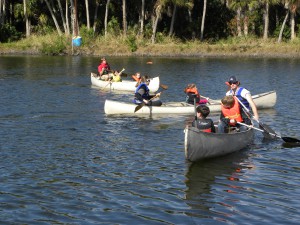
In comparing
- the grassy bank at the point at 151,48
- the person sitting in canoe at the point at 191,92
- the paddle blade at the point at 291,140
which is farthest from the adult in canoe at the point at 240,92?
the grassy bank at the point at 151,48

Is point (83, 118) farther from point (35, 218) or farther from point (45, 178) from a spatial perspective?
point (35, 218)

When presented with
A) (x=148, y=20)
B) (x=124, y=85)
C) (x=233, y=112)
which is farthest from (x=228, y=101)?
(x=148, y=20)

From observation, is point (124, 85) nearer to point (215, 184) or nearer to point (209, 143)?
point (209, 143)

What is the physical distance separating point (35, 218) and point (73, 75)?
3325cm

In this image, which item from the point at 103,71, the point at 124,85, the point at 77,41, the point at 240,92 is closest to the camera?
the point at 240,92

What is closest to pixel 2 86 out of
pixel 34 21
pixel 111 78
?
pixel 111 78

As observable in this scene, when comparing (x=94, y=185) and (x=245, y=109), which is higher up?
(x=245, y=109)

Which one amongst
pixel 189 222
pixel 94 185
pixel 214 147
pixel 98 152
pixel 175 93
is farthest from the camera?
pixel 175 93

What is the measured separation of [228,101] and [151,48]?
49.2m

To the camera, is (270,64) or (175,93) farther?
(270,64)

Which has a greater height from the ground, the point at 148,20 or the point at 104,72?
the point at 148,20

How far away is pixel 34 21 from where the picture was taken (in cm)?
7819

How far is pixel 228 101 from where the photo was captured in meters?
18.0

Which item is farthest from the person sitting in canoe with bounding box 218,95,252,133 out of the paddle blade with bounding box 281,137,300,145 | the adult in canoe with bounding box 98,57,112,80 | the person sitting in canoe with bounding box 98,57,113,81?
the adult in canoe with bounding box 98,57,112,80
